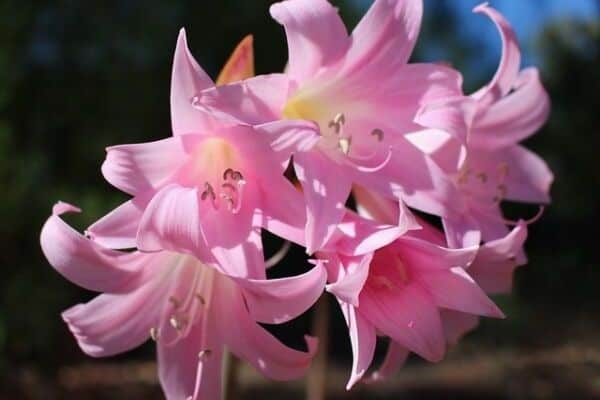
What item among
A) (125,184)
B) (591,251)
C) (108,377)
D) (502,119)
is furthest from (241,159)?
(591,251)

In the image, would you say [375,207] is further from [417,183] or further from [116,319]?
[116,319]

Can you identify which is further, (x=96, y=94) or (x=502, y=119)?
(x=96, y=94)

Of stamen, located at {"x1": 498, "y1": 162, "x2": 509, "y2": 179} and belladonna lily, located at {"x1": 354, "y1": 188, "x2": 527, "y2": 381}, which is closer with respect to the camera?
belladonna lily, located at {"x1": 354, "y1": 188, "x2": 527, "y2": 381}

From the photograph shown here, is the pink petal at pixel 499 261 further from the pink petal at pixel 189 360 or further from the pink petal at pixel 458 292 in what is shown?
the pink petal at pixel 189 360

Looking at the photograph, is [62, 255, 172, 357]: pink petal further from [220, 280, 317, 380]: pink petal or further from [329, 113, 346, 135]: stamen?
[329, 113, 346, 135]: stamen

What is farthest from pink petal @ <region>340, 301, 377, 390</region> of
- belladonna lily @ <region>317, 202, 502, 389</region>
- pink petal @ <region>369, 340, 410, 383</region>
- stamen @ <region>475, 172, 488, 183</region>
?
stamen @ <region>475, 172, 488, 183</region>

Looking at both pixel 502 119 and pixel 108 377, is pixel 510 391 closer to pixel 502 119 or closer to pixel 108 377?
pixel 108 377

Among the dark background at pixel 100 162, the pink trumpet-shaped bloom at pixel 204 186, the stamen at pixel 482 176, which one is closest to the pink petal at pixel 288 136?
the pink trumpet-shaped bloom at pixel 204 186
